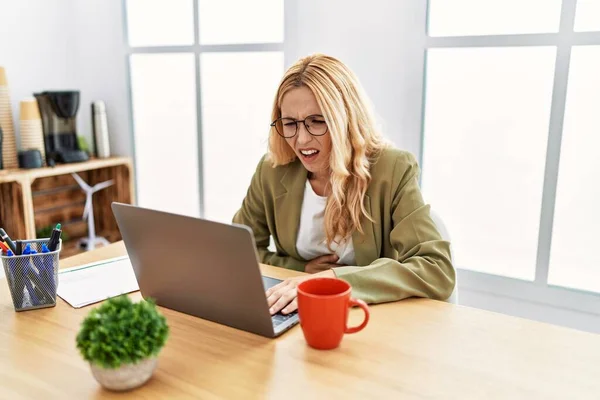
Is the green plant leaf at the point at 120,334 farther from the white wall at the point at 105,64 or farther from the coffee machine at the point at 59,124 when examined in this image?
the white wall at the point at 105,64

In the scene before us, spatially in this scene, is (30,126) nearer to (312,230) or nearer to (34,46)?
(34,46)

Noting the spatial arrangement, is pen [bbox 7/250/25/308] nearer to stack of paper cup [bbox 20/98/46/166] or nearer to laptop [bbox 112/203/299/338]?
laptop [bbox 112/203/299/338]

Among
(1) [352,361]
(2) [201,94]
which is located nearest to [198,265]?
(1) [352,361]

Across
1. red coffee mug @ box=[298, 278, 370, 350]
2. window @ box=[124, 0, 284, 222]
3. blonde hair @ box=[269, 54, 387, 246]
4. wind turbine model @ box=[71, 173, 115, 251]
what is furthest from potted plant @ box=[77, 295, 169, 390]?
wind turbine model @ box=[71, 173, 115, 251]

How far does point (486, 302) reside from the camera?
7.13 ft

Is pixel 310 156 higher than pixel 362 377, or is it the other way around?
pixel 310 156

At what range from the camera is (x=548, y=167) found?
196cm

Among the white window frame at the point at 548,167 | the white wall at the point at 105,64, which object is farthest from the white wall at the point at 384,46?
the white wall at the point at 105,64

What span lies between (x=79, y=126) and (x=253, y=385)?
2782 mm

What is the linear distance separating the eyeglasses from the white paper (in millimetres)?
558

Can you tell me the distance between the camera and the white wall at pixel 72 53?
283 centimetres

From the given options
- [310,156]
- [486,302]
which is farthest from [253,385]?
[486,302]

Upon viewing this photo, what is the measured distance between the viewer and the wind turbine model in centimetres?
305

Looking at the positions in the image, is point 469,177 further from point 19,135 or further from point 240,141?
point 19,135
